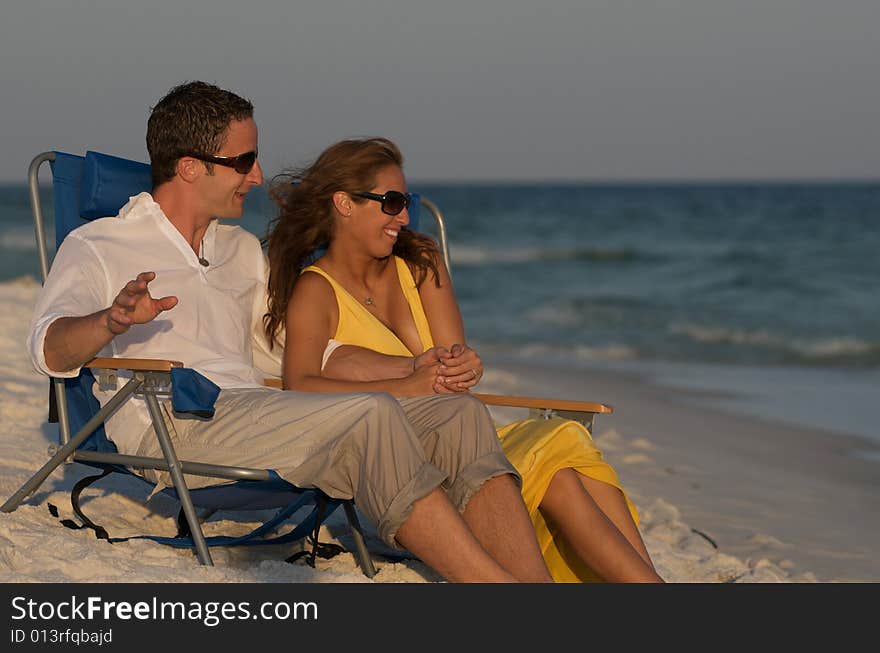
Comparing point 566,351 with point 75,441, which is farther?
point 566,351

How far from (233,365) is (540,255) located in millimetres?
20099

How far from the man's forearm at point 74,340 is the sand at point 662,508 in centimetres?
49

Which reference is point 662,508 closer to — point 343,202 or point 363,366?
point 363,366

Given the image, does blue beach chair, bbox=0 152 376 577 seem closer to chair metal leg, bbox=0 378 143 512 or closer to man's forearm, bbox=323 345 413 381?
chair metal leg, bbox=0 378 143 512

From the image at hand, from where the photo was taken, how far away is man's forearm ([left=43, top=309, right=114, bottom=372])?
3049 mm

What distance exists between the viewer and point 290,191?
12.2 feet

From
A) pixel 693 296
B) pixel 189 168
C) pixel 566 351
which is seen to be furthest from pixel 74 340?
pixel 693 296

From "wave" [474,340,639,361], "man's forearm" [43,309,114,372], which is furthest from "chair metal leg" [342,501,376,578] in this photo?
"wave" [474,340,639,361]

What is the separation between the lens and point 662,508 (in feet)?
16.2

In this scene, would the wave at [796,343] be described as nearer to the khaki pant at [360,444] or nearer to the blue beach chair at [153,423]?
the blue beach chair at [153,423]

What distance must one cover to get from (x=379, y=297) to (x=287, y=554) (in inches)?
30.5

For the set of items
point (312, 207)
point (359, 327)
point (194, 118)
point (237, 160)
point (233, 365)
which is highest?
point (194, 118)

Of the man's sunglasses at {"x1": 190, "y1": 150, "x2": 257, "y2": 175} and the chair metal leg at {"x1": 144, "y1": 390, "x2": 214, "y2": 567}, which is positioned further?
the man's sunglasses at {"x1": 190, "y1": 150, "x2": 257, "y2": 175}

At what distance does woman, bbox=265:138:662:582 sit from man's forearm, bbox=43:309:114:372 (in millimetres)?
549
